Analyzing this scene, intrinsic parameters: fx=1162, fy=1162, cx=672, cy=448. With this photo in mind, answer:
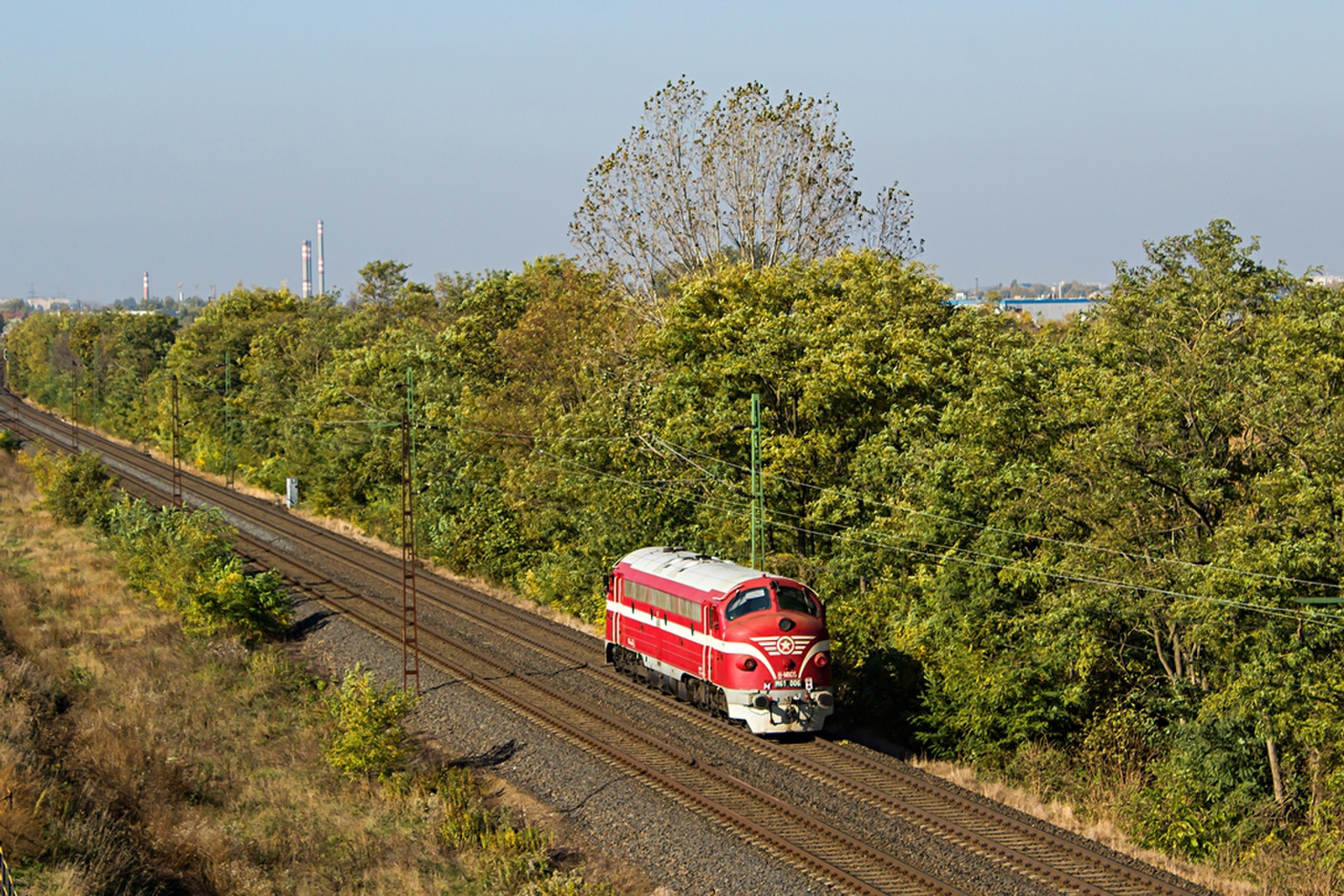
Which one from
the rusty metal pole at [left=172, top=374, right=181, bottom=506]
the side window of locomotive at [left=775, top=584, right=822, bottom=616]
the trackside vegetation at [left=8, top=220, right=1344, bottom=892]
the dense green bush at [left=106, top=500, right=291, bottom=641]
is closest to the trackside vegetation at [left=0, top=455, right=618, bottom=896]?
the dense green bush at [left=106, top=500, right=291, bottom=641]

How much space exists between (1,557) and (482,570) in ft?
68.8

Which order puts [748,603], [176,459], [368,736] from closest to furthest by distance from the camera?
[368,736], [748,603], [176,459]

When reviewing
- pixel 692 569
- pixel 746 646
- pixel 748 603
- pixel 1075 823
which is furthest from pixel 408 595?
pixel 1075 823

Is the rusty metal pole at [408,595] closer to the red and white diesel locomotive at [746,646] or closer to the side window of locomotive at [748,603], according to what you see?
the red and white diesel locomotive at [746,646]

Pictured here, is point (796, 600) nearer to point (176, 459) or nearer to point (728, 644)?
point (728, 644)

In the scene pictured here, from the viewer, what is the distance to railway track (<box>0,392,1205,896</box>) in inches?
746

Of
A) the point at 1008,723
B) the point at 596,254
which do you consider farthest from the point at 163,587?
the point at 1008,723

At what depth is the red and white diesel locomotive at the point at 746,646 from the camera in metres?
26.0

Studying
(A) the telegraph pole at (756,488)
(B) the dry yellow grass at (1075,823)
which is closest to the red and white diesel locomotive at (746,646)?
(A) the telegraph pole at (756,488)

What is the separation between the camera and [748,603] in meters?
26.5

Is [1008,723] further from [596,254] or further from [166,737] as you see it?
[596,254]

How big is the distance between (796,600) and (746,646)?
1.79 m

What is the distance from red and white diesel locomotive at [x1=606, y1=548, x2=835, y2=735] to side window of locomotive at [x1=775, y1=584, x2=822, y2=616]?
0.02m

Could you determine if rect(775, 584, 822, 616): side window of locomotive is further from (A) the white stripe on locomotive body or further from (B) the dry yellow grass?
(B) the dry yellow grass
